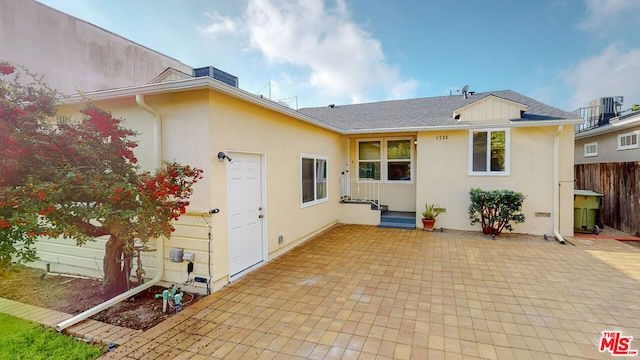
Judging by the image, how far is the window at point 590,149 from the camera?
10604 millimetres

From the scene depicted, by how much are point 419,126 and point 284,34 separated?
17.8ft

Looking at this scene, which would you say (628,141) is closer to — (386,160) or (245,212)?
(386,160)

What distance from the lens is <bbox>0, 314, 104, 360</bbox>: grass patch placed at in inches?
110

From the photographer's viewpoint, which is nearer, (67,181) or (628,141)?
(67,181)

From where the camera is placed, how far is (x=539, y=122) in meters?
7.46

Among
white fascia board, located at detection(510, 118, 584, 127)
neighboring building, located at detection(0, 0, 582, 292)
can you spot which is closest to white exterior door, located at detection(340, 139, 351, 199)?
neighboring building, located at detection(0, 0, 582, 292)

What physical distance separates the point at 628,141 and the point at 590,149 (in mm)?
2379

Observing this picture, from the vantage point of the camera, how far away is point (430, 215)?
8.48 m

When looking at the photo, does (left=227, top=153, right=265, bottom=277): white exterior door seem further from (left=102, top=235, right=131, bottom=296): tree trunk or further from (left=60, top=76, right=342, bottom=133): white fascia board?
(left=102, top=235, right=131, bottom=296): tree trunk

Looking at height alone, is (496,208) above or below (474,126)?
below

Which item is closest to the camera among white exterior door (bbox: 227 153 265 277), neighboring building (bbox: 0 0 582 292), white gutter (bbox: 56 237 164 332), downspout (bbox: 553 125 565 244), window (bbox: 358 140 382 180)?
white gutter (bbox: 56 237 164 332)

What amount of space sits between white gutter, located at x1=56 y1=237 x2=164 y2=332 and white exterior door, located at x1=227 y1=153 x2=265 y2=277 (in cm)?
110

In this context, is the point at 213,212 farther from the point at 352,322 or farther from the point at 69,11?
the point at 69,11

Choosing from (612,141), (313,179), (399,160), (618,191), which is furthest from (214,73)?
(612,141)
